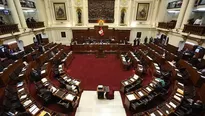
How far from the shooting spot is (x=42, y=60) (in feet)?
33.2

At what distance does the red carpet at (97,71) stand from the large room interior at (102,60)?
3.0 inches

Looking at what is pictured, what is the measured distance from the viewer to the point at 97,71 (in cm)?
1009

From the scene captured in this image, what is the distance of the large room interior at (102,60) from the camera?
5.84 m

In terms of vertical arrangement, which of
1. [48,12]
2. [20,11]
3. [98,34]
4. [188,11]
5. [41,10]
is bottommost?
[98,34]

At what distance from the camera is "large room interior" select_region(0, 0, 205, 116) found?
5.84 m

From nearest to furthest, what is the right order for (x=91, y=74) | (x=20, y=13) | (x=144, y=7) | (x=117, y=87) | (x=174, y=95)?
(x=174, y=95)
(x=117, y=87)
(x=91, y=74)
(x=20, y=13)
(x=144, y=7)

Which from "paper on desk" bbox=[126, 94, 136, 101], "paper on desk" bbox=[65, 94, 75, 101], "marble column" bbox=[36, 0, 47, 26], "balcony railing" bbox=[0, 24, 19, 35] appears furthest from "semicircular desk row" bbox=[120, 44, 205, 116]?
"marble column" bbox=[36, 0, 47, 26]

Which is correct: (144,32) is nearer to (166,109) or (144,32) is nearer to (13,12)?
(166,109)

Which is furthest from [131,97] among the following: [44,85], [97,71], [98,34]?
[98,34]

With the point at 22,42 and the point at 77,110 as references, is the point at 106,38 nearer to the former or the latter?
the point at 22,42

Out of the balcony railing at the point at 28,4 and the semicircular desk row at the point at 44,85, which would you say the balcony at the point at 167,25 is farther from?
the balcony railing at the point at 28,4

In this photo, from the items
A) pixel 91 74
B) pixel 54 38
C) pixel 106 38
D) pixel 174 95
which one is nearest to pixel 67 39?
pixel 54 38

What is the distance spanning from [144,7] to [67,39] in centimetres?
1254

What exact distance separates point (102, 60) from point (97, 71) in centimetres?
258
